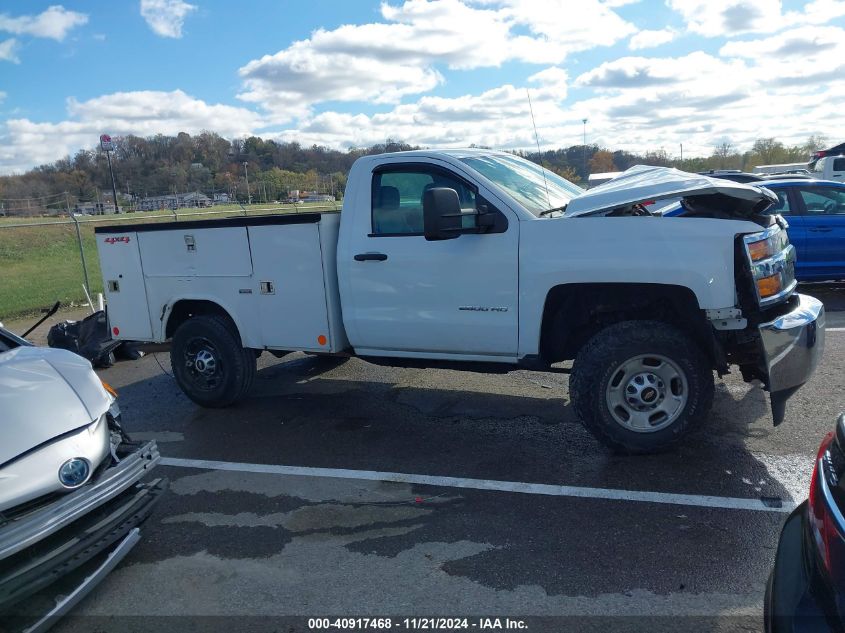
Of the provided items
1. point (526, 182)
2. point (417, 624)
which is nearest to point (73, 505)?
point (417, 624)

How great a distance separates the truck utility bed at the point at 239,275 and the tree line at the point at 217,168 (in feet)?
2.26

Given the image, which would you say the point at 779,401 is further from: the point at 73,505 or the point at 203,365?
the point at 203,365

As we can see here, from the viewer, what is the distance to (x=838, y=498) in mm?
1894

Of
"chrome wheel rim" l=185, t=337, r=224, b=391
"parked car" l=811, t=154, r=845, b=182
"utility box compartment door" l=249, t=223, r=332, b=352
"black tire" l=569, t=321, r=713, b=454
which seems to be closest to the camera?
"black tire" l=569, t=321, r=713, b=454

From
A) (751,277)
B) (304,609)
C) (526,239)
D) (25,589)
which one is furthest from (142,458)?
(751,277)

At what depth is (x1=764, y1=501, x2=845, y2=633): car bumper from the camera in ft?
5.87

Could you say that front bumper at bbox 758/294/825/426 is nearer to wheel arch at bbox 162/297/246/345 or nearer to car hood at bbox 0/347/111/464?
car hood at bbox 0/347/111/464

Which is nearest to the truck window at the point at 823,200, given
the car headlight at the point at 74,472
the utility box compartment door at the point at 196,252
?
the utility box compartment door at the point at 196,252

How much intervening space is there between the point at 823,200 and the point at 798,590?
9331 millimetres

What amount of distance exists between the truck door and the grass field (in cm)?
117

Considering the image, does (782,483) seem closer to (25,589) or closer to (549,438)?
(549,438)

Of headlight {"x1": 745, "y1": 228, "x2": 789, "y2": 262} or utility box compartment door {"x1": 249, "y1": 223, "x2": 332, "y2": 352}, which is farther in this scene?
utility box compartment door {"x1": 249, "y1": 223, "x2": 332, "y2": 352}

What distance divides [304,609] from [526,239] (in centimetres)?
277

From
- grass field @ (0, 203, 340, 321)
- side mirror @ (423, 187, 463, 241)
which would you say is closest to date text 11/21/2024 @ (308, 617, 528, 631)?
side mirror @ (423, 187, 463, 241)
